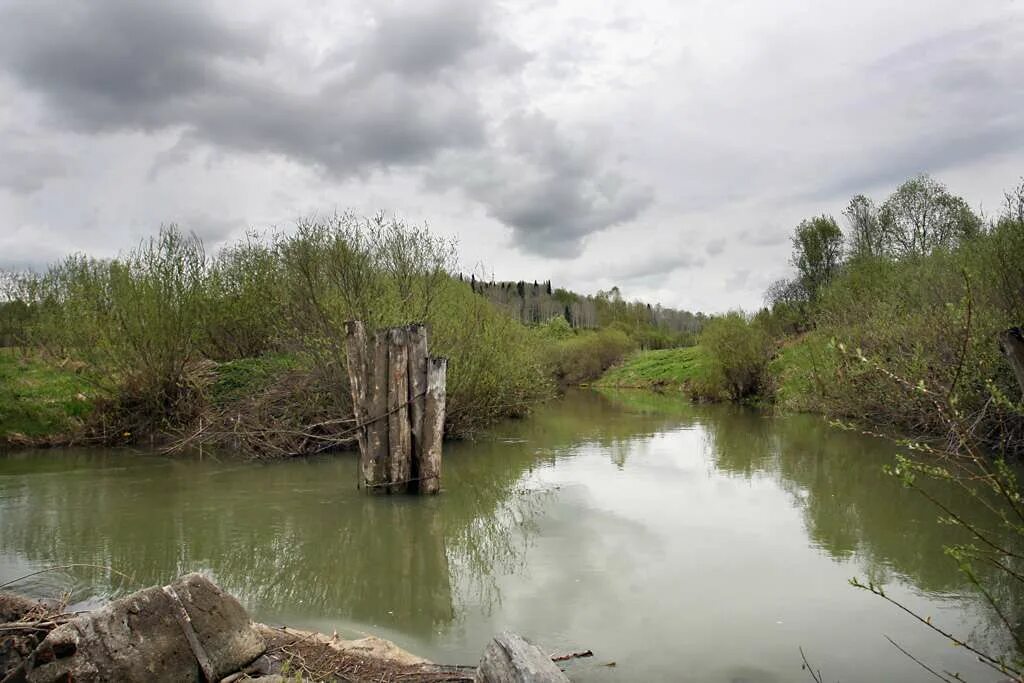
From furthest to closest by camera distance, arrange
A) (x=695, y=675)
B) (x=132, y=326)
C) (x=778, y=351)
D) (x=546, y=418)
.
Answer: (x=778, y=351), (x=546, y=418), (x=132, y=326), (x=695, y=675)

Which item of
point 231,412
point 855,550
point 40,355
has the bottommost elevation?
point 855,550

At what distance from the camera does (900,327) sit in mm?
14281

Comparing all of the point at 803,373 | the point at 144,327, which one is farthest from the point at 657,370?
the point at 144,327

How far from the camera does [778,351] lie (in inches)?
1153

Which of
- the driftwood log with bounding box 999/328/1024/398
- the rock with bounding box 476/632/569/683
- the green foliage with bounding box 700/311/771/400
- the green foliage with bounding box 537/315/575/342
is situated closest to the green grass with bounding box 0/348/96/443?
the rock with bounding box 476/632/569/683

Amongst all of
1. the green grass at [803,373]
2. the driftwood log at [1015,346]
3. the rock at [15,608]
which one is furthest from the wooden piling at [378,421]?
the green grass at [803,373]

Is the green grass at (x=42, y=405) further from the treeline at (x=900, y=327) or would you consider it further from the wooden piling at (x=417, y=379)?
the treeline at (x=900, y=327)

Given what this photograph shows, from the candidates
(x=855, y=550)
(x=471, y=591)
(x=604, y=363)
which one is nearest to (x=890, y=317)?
(x=855, y=550)

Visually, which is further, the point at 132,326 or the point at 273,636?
the point at 132,326

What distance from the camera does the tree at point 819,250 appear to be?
3922 cm

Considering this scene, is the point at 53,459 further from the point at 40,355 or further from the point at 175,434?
the point at 40,355

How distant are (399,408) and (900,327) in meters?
10.8

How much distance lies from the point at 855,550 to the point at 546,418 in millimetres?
15781

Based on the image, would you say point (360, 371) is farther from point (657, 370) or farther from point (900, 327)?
point (657, 370)
